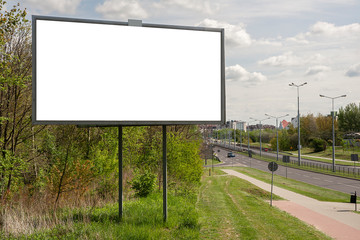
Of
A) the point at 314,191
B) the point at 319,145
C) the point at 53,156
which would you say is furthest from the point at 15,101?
the point at 319,145

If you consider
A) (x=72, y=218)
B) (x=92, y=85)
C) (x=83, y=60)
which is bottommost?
(x=72, y=218)

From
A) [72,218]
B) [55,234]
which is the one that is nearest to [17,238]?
[55,234]

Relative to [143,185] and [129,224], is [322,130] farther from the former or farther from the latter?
[129,224]

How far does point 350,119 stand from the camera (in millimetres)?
95750

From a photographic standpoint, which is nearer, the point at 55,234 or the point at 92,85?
the point at 55,234

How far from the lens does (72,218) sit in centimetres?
1189

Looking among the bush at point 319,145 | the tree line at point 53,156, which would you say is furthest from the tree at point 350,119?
the tree line at point 53,156

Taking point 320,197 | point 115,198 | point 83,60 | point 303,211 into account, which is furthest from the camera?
point 320,197

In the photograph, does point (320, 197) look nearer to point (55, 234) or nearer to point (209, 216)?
point (209, 216)

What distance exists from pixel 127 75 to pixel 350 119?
97.8m

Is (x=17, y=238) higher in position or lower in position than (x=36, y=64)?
lower

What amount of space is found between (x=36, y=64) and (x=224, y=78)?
6.23 metres

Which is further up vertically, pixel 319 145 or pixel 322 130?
pixel 322 130

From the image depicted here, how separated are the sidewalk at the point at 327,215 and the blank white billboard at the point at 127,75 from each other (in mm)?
8524
